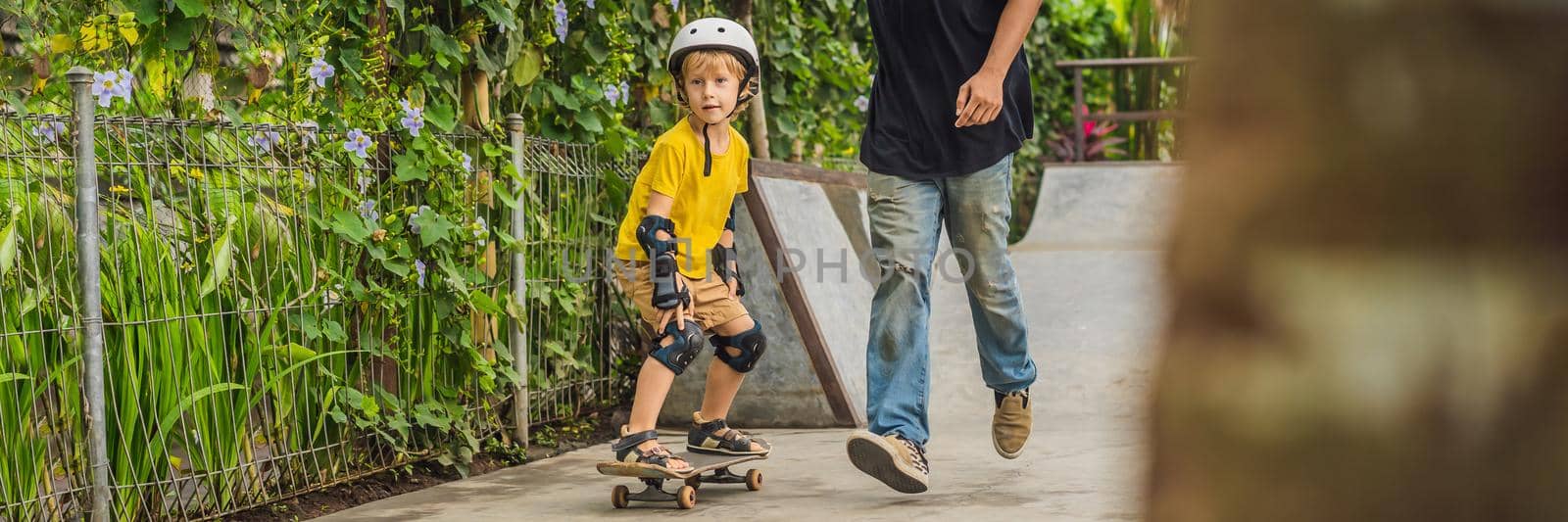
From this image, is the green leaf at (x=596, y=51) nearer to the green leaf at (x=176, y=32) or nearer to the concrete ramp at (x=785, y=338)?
the concrete ramp at (x=785, y=338)

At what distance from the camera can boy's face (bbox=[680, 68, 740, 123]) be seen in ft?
12.6

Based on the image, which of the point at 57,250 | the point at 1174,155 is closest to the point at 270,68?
the point at 57,250

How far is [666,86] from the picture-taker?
18.8 feet

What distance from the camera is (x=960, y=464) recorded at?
13.9 ft

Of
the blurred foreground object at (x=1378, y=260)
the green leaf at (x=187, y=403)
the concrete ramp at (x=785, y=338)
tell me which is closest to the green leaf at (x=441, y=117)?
the green leaf at (x=187, y=403)

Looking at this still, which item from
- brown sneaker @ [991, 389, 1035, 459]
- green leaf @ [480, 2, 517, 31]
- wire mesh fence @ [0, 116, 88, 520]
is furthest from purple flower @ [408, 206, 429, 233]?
brown sneaker @ [991, 389, 1035, 459]

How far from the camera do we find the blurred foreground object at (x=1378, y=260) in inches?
16.4

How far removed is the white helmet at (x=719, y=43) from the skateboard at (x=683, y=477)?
3.11 ft

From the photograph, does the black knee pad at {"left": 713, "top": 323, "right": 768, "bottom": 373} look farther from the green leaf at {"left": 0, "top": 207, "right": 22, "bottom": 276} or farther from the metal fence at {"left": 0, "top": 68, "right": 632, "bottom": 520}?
the green leaf at {"left": 0, "top": 207, "right": 22, "bottom": 276}

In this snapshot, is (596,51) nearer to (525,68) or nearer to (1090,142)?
(525,68)

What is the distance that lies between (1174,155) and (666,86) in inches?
211

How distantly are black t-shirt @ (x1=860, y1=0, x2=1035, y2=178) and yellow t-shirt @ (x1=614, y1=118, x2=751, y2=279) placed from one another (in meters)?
0.40

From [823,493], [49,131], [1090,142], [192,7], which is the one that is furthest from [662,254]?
[1090,142]

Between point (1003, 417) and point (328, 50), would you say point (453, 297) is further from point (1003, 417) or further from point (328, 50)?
point (1003, 417)
